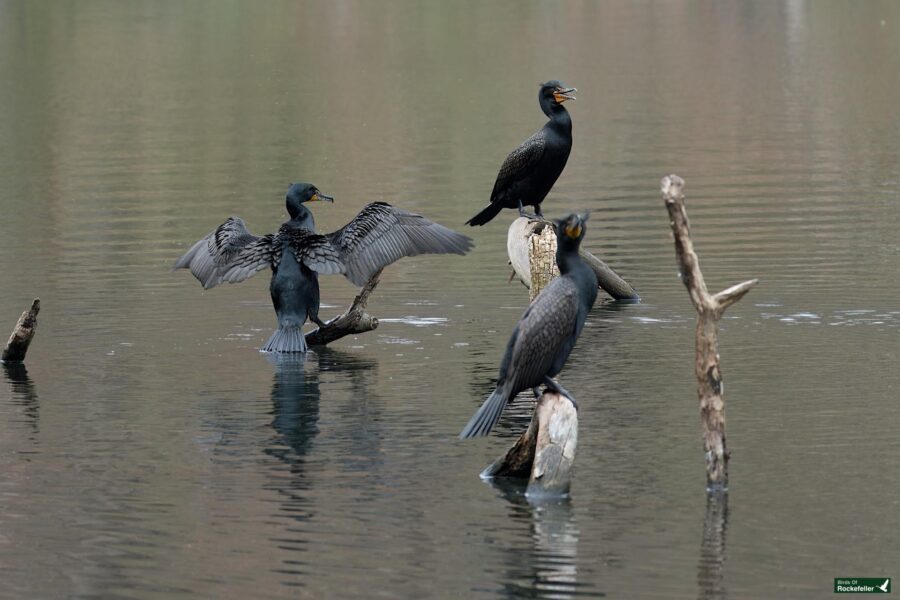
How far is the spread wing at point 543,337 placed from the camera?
373 inches

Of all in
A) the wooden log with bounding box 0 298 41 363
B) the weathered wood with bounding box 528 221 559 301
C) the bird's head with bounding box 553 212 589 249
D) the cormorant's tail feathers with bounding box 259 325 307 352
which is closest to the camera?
the bird's head with bounding box 553 212 589 249

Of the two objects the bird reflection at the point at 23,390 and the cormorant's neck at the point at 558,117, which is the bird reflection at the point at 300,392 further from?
the cormorant's neck at the point at 558,117

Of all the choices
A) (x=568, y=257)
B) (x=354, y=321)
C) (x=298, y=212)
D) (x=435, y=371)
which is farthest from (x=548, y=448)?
(x=298, y=212)

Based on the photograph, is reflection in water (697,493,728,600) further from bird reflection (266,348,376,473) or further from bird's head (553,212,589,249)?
bird reflection (266,348,376,473)

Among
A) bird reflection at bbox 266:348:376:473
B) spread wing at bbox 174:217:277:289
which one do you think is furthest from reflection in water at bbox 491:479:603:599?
spread wing at bbox 174:217:277:289

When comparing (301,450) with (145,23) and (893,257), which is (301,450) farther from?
(145,23)

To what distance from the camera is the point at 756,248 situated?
59.4 feet

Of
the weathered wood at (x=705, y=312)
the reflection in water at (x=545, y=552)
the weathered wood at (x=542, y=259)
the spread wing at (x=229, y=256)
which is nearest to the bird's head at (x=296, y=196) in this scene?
the spread wing at (x=229, y=256)

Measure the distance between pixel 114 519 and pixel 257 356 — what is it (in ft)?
14.7

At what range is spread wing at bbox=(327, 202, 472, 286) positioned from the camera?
13664mm

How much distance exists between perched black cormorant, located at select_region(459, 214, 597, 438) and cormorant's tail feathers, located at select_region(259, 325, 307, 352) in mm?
4045

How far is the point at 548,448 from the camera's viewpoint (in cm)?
932

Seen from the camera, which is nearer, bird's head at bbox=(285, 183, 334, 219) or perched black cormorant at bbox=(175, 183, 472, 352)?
perched black cormorant at bbox=(175, 183, 472, 352)

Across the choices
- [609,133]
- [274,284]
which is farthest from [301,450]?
[609,133]
